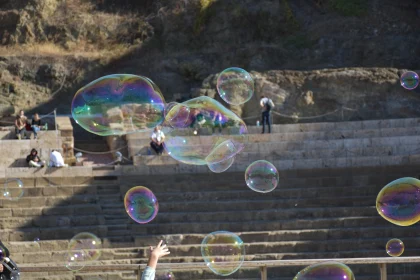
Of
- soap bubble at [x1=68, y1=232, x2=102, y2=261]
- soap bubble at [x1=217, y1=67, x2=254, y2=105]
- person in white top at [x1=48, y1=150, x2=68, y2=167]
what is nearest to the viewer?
soap bubble at [x1=217, y1=67, x2=254, y2=105]

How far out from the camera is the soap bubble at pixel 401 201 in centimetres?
1151

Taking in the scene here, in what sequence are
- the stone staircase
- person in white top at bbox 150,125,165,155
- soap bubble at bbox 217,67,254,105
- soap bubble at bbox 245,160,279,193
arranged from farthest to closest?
person in white top at bbox 150,125,165,155 < the stone staircase < soap bubble at bbox 217,67,254,105 < soap bubble at bbox 245,160,279,193

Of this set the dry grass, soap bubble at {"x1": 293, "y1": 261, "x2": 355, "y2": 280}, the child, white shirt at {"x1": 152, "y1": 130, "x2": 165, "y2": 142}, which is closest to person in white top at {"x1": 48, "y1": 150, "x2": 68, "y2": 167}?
white shirt at {"x1": 152, "y1": 130, "x2": 165, "y2": 142}

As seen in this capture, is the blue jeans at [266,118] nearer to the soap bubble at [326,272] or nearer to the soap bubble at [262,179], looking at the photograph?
the soap bubble at [262,179]

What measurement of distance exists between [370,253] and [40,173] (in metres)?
6.39

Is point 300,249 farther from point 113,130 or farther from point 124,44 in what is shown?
point 124,44

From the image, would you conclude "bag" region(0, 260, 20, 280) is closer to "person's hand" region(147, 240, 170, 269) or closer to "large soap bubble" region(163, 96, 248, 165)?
"person's hand" region(147, 240, 170, 269)

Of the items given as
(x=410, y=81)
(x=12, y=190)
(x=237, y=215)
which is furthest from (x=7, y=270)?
(x=410, y=81)

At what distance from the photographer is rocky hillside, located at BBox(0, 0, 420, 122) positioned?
2861cm

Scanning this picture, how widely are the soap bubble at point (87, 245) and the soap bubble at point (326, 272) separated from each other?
19.9 feet

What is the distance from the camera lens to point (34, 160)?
67.5ft

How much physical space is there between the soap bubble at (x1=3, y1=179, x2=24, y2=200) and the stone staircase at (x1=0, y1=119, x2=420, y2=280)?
0.54 feet

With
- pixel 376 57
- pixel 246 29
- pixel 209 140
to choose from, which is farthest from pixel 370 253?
pixel 246 29

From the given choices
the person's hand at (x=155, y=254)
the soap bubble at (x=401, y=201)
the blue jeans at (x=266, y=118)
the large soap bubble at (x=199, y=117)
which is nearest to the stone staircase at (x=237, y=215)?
the blue jeans at (x=266, y=118)
